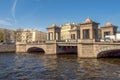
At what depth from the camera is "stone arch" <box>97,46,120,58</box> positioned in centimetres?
4097

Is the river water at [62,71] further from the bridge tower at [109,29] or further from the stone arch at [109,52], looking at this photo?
the bridge tower at [109,29]

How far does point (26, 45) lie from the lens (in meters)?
73.4

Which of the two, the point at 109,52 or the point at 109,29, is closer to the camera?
the point at 109,52

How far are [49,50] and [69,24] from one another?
318 feet

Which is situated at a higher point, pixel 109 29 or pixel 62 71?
pixel 109 29

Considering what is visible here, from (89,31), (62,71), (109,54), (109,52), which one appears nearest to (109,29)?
(89,31)

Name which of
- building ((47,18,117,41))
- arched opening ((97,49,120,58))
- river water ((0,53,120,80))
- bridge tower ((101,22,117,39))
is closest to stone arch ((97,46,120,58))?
arched opening ((97,49,120,58))

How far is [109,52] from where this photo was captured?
46.6 metres

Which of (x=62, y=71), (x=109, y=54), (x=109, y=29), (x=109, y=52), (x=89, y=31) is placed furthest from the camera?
(x=109, y=29)

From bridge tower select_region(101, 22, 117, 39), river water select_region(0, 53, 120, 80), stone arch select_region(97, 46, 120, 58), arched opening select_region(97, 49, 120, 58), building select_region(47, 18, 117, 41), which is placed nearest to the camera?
river water select_region(0, 53, 120, 80)

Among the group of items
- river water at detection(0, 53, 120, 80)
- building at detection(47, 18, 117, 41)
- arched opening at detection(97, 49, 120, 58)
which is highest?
building at detection(47, 18, 117, 41)

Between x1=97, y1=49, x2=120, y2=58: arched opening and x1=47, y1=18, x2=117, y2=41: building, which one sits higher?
x1=47, y1=18, x2=117, y2=41: building

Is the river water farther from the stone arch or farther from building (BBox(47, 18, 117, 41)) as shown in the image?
building (BBox(47, 18, 117, 41))

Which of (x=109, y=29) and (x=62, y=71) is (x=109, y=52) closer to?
(x=109, y=29)
